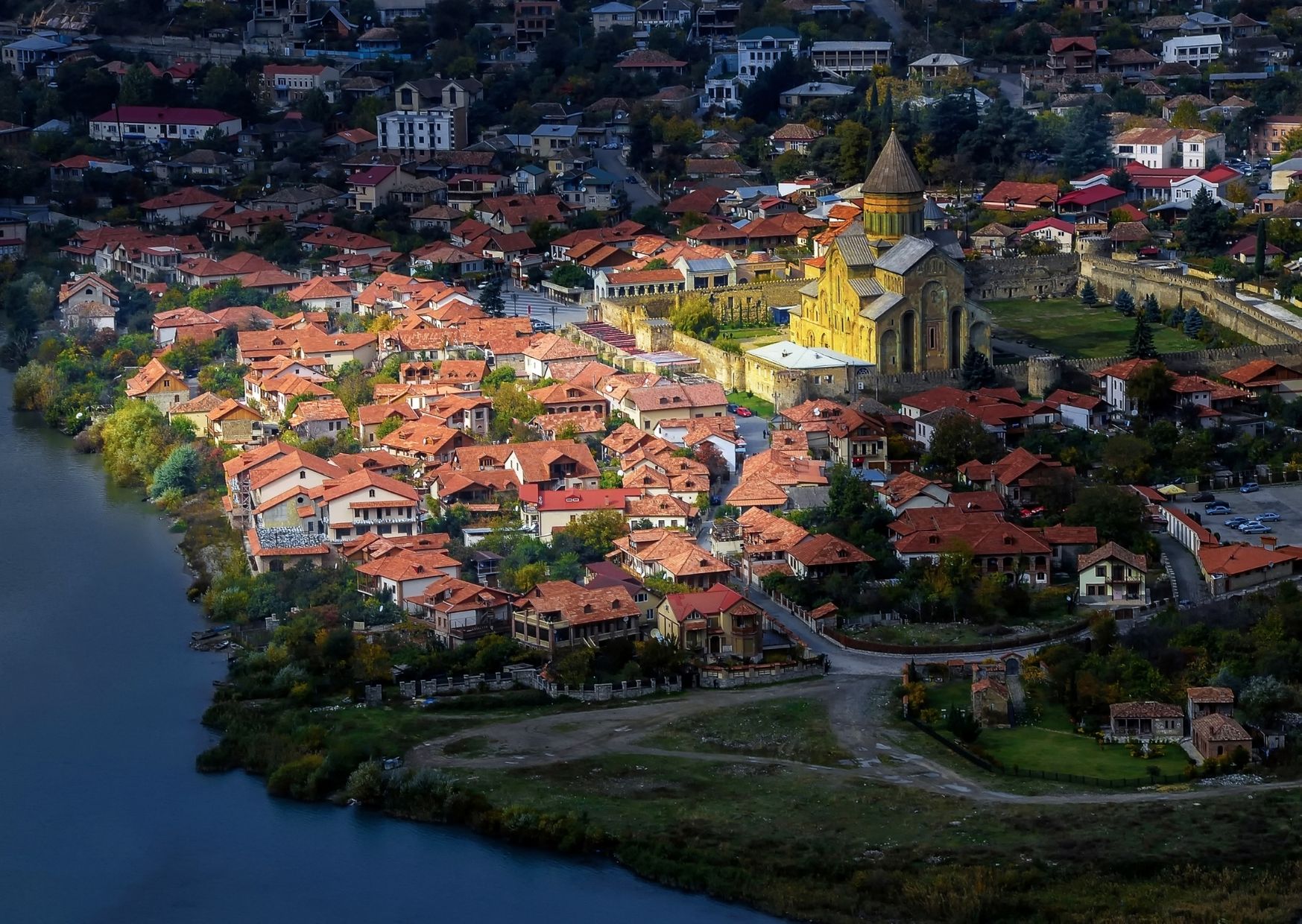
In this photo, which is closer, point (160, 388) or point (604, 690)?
point (604, 690)

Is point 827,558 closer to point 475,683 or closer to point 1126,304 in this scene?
point 475,683

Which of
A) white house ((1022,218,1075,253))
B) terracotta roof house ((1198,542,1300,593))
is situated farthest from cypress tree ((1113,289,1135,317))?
terracotta roof house ((1198,542,1300,593))

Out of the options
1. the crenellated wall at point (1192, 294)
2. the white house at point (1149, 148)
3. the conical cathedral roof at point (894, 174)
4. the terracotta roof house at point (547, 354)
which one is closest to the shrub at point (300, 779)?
the terracotta roof house at point (547, 354)

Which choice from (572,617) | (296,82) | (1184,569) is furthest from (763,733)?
(296,82)

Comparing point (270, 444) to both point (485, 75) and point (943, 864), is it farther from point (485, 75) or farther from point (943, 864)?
point (485, 75)

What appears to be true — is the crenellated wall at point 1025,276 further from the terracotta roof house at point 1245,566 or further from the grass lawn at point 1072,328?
the terracotta roof house at point 1245,566

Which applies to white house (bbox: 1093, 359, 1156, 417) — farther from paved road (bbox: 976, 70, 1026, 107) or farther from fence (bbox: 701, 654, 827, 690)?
paved road (bbox: 976, 70, 1026, 107)
